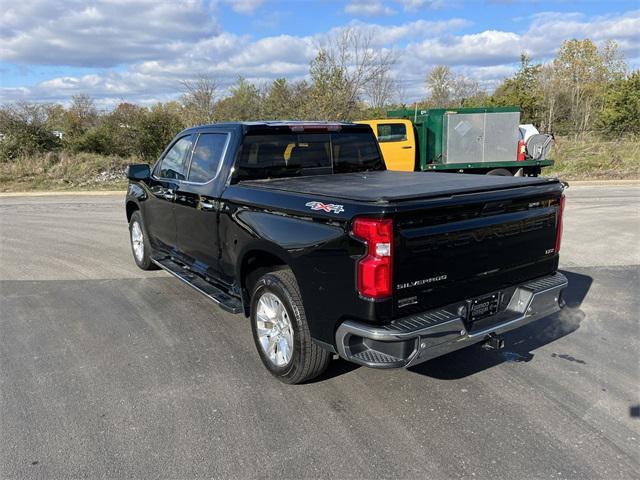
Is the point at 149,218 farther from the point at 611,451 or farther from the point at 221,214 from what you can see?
the point at 611,451

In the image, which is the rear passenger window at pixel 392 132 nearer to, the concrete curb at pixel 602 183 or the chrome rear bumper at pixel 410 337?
the concrete curb at pixel 602 183

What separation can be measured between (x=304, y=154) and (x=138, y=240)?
3.33 meters

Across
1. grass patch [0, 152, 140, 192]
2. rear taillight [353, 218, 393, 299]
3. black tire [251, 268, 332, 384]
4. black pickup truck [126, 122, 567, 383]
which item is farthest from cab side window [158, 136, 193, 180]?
grass patch [0, 152, 140, 192]

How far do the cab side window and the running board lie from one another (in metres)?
1.01

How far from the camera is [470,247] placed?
3.36 m

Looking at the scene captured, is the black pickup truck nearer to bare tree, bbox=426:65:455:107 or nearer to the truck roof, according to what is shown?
the truck roof

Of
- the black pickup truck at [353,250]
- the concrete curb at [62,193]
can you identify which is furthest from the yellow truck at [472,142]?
the black pickup truck at [353,250]

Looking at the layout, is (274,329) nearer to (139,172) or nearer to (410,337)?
(410,337)

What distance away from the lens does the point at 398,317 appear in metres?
3.12

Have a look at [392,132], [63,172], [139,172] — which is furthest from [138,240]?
[63,172]

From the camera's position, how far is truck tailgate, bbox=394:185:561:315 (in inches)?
121

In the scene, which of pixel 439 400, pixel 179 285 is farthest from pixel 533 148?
pixel 439 400

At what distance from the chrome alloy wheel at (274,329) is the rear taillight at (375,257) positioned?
854 mm

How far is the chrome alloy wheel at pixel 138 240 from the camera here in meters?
6.99
